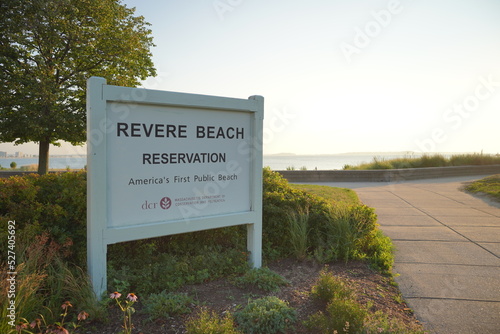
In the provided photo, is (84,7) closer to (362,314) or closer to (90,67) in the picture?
(90,67)

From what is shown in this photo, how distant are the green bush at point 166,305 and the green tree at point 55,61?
14002 mm

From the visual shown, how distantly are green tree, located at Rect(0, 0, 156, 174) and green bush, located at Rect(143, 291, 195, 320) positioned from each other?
14002 mm

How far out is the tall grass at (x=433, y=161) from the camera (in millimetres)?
18987

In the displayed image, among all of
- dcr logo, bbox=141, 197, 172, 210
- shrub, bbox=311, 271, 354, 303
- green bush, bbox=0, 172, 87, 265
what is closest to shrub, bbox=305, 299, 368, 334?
shrub, bbox=311, 271, 354, 303

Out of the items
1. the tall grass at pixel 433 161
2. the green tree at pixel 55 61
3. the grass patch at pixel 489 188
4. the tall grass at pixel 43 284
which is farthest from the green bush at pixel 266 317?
the tall grass at pixel 433 161

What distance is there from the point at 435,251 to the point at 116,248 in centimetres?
447

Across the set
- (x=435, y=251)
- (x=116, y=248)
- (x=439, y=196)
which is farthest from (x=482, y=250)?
(x=439, y=196)

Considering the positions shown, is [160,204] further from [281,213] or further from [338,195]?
[338,195]

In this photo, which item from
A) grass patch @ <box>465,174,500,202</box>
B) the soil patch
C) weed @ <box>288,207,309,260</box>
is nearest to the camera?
the soil patch

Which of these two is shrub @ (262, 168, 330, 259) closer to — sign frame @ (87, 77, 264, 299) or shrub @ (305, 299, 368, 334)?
sign frame @ (87, 77, 264, 299)

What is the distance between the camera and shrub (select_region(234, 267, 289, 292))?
3791mm

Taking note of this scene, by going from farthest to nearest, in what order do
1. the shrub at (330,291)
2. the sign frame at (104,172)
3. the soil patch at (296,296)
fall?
1. the sign frame at (104,172)
2. the shrub at (330,291)
3. the soil patch at (296,296)

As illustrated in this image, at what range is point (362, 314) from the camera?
2.84 meters

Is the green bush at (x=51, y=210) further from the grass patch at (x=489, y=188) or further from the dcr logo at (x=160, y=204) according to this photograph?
the grass patch at (x=489, y=188)
